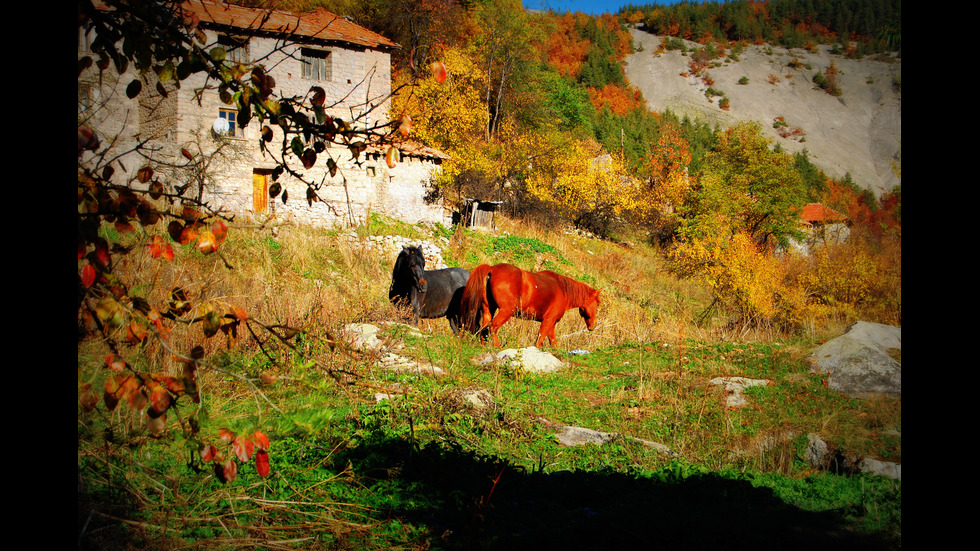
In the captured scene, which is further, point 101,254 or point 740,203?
point 740,203

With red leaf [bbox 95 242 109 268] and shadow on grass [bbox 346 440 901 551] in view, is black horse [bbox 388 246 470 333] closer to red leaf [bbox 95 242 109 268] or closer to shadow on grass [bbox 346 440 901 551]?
shadow on grass [bbox 346 440 901 551]

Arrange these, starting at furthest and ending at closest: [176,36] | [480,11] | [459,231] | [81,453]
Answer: [480,11]
[459,231]
[81,453]
[176,36]

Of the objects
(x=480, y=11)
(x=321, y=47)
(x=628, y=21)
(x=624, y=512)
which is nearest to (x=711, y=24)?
(x=628, y=21)

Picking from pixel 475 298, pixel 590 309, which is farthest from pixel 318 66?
pixel 590 309

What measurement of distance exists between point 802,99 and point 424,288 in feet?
403

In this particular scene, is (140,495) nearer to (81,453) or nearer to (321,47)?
(81,453)

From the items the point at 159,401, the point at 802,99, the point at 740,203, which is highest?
the point at 802,99

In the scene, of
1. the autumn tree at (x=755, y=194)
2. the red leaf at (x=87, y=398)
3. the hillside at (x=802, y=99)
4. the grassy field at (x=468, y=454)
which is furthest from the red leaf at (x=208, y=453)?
the hillside at (x=802, y=99)

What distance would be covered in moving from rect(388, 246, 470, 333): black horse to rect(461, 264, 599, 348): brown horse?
871mm

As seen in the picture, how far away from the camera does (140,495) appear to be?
373 centimetres

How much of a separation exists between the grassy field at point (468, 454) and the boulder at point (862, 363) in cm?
39

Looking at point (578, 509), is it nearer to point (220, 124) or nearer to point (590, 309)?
point (590, 309)

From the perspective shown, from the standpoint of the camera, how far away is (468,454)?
489cm

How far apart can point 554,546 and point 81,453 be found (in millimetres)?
3512
